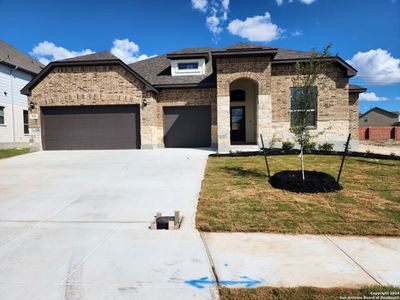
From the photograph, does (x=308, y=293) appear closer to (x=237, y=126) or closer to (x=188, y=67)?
(x=237, y=126)

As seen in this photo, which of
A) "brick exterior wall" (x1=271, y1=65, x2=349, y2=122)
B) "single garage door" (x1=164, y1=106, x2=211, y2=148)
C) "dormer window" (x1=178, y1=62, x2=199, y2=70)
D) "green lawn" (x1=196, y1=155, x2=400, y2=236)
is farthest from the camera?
"dormer window" (x1=178, y1=62, x2=199, y2=70)

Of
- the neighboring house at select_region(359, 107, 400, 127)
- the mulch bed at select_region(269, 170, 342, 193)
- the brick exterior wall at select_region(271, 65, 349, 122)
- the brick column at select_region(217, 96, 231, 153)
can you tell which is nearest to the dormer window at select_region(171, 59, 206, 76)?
the brick column at select_region(217, 96, 231, 153)

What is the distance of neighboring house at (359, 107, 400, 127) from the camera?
6031 centimetres

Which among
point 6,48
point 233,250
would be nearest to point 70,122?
point 6,48

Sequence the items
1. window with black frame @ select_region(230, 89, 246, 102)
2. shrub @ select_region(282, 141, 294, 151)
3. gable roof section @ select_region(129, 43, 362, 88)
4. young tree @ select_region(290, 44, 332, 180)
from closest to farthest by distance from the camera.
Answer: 1. young tree @ select_region(290, 44, 332, 180)
2. gable roof section @ select_region(129, 43, 362, 88)
3. shrub @ select_region(282, 141, 294, 151)
4. window with black frame @ select_region(230, 89, 246, 102)

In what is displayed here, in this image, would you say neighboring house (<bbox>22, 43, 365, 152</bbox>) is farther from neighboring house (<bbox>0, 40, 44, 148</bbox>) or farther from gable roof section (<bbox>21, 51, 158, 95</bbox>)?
neighboring house (<bbox>0, 40, 44, 148</bbox>)

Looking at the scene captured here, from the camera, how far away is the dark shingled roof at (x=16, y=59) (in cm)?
2203

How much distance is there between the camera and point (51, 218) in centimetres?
519

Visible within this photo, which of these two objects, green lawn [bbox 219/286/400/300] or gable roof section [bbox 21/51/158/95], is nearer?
green lawn [bbox 219/286/400/300]

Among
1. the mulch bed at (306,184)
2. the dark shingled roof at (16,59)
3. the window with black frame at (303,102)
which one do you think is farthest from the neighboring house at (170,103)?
the dark shingled roof at (16,59)

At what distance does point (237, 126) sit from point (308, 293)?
56.7 feet

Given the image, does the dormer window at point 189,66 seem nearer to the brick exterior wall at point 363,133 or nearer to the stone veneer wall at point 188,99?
the stone veneer wall at point 188,99

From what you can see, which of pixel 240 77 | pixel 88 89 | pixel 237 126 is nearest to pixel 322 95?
pixel 240 77

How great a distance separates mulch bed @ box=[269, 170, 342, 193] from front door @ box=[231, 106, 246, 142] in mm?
12401
